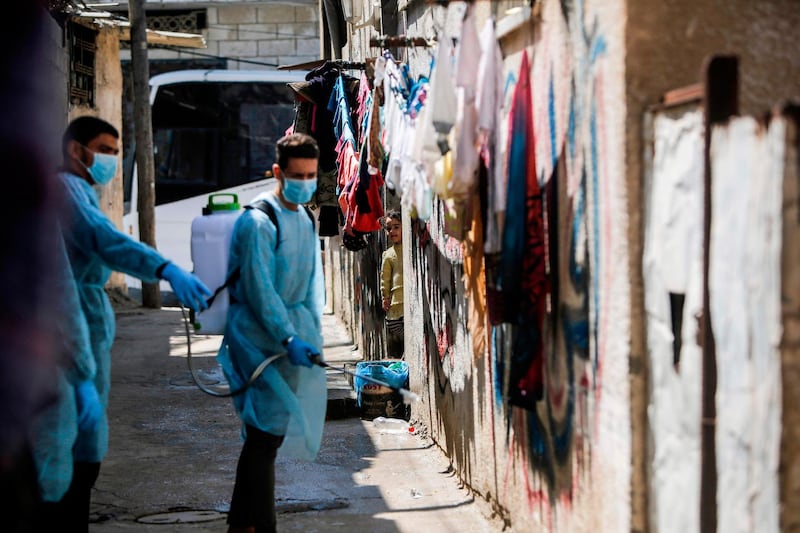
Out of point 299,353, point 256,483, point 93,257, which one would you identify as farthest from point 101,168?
point 256,483

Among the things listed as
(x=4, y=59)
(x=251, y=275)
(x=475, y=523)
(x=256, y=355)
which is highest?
(x=4, y=59)

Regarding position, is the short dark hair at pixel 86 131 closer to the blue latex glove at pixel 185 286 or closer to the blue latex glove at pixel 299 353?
the blue latex glove at pixel 185 286

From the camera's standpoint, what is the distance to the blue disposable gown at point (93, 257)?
4723 mm

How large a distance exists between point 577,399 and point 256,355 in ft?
5.00

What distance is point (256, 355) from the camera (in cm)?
526

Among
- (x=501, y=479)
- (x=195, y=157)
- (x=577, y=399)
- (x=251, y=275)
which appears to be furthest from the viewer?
(x=195, y=157)

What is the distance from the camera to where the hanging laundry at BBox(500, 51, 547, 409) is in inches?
190

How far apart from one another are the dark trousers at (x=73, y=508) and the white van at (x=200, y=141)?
15.7m

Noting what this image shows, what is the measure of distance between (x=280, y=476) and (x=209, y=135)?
14036mm

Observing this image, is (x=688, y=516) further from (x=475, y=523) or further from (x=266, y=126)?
(x=266, y=126)

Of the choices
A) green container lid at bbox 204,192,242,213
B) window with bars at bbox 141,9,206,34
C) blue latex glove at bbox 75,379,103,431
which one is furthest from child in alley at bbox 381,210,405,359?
window with bars at bbox 141,9,206,34

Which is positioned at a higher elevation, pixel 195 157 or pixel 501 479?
pixel 195 157

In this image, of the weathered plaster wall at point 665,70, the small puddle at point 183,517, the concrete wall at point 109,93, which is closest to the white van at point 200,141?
the concrete wall at point 109,93

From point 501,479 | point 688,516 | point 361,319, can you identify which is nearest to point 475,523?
point 501,479
